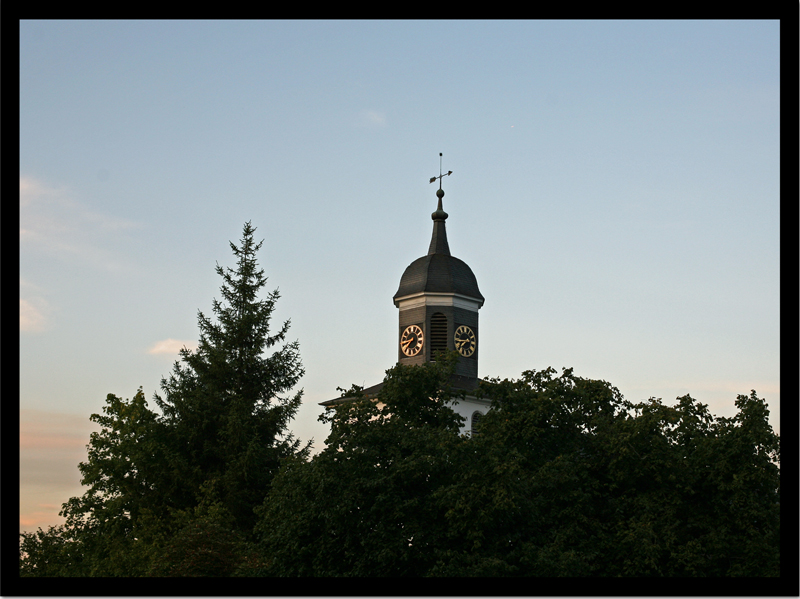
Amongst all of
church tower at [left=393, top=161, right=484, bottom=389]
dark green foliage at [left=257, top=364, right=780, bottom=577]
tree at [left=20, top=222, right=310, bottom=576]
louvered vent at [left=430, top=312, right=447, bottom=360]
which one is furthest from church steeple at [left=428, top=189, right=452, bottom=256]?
dark green foliage at [left=257, top=364, right=780, bottom=577]

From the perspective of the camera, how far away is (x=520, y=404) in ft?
79.2

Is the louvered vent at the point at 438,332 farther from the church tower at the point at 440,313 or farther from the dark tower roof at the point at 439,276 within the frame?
the dark tower roof at the point at 439,276

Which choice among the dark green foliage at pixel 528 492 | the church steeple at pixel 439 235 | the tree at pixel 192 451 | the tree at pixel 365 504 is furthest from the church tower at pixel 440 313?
the tree at pixel 365 504

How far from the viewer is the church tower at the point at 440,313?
44469 millimetres

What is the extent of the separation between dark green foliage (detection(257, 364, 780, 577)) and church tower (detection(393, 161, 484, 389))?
19276mm

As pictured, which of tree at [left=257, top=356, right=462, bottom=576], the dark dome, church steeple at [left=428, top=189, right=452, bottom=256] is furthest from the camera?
church steeple at [left=428, top=189, right=452, bottom=256]

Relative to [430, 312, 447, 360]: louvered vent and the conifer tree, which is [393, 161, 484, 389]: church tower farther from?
the conifer tree

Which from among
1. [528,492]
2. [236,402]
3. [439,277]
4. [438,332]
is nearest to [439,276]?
[439,277]

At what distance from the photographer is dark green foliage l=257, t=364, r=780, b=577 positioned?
19.7 meters

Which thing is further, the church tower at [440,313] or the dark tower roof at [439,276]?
the dark tower roof at [439,276]

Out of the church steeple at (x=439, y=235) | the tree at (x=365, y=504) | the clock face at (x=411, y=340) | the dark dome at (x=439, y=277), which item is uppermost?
the church steeple at (x=439, y=235)

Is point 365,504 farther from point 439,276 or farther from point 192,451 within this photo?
point 439,276
